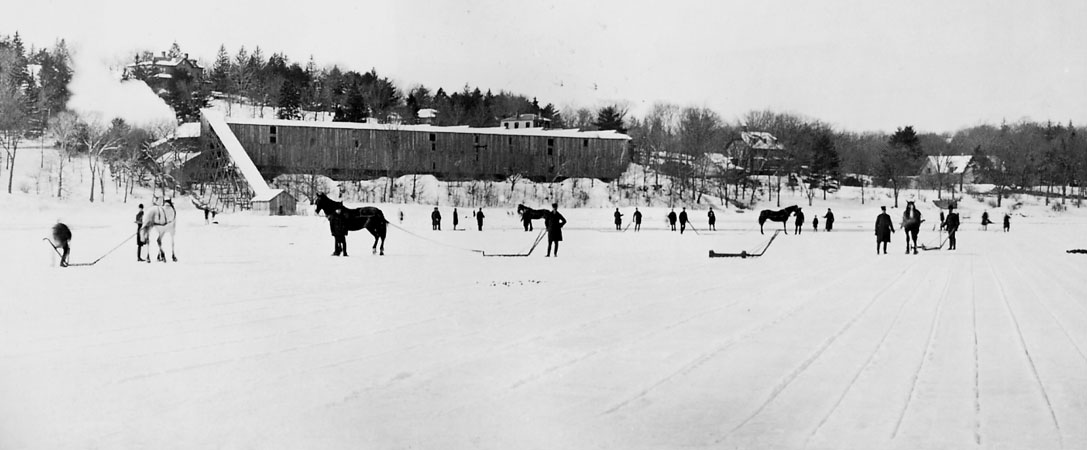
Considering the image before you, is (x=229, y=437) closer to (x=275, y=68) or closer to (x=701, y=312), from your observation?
(x=701, y=312)

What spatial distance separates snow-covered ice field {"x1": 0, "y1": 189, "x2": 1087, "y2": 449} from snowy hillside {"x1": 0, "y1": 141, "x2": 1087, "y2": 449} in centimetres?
3

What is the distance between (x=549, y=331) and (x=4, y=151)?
13026mm

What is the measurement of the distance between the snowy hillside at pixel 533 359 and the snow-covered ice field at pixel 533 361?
27mm

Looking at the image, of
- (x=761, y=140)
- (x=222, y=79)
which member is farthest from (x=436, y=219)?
(x=761, y=140)

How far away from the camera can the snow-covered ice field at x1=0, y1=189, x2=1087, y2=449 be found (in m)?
4.28

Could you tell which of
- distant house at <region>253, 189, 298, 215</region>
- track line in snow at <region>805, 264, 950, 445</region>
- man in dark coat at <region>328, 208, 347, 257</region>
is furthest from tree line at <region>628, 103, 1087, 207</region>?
track line in snow at <region>805, 264, 950, 445</region>

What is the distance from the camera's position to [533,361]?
6074 millimetres

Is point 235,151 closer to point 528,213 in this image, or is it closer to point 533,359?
point 528,213

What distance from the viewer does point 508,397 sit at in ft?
16.2

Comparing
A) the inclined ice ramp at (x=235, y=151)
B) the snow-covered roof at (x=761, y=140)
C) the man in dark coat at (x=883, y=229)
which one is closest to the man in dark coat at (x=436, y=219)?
the inclined ice ramp at (x=235, y=151)

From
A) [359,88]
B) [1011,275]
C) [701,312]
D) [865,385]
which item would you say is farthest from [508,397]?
[359,88]

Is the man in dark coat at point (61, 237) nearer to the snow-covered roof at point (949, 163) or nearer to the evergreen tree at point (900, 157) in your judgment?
the snow-covered roof at point (949, 163)

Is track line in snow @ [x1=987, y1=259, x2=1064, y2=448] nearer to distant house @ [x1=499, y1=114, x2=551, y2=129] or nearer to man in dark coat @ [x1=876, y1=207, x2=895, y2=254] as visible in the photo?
man in dark coat @ [x1=876, y1=207, x2=895, y2=254]

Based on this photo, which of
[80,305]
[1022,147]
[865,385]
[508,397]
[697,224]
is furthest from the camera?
[697,224]
